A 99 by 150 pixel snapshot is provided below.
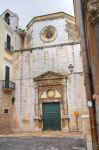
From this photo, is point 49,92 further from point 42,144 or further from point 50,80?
point 42,144

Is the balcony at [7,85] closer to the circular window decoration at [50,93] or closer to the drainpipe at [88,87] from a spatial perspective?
the circular window decoration at [50,93]

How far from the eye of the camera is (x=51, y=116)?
1566 cm

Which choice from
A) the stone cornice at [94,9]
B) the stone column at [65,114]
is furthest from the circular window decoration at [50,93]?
the stone cornice at [94,9]

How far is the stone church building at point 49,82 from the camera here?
15227 millimetres

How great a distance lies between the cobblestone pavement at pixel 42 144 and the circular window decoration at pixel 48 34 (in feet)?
33.1

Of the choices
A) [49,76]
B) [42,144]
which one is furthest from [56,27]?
[42,144]

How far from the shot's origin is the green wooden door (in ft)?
50.2

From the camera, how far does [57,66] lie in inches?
640

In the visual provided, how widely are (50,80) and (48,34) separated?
4804 millimetres

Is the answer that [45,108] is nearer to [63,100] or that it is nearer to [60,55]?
[63,100]

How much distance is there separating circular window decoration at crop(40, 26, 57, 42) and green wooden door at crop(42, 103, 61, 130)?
6315 mm

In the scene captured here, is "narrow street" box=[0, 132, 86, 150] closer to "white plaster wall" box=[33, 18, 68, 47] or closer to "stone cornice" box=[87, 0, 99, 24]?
"stone cornice" box=[87, 0, 99, 24]

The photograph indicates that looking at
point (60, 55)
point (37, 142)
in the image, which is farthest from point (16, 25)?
point (37, 142)

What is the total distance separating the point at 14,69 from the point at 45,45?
12.3ft
